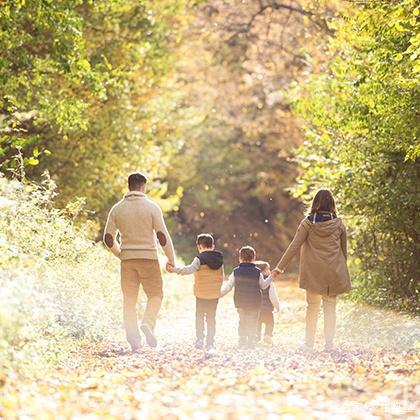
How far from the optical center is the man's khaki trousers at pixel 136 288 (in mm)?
11289

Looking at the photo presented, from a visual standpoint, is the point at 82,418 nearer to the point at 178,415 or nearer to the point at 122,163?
the point at 178,415

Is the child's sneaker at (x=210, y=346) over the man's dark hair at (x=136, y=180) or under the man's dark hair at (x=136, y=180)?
under

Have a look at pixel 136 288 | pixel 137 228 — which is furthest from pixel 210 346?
pixel 137 228

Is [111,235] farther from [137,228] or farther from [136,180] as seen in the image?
[136,180]

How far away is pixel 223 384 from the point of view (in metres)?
7.92

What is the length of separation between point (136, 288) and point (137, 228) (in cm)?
72

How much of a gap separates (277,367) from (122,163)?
47.1 feet

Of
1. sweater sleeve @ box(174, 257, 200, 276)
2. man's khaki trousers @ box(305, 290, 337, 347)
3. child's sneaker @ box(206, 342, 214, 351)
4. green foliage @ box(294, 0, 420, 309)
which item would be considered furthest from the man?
green foliage @ box(294, 0, 420, 309)

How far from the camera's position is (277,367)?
945 cm

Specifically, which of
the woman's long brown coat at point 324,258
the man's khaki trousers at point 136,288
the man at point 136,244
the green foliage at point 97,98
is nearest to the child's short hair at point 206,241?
the man at point 136,244

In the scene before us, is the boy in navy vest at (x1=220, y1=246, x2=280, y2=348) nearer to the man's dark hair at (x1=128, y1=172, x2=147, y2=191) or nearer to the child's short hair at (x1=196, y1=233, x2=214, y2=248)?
the child's short hair at (x1=196, y1=233, x2=214, y2=248)

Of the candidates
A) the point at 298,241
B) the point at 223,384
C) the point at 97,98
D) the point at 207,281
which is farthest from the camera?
the point at 97,98

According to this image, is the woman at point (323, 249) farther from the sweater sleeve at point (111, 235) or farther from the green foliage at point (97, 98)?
the green foliage at point (97, 98)

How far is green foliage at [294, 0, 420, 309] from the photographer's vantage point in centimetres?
1343
